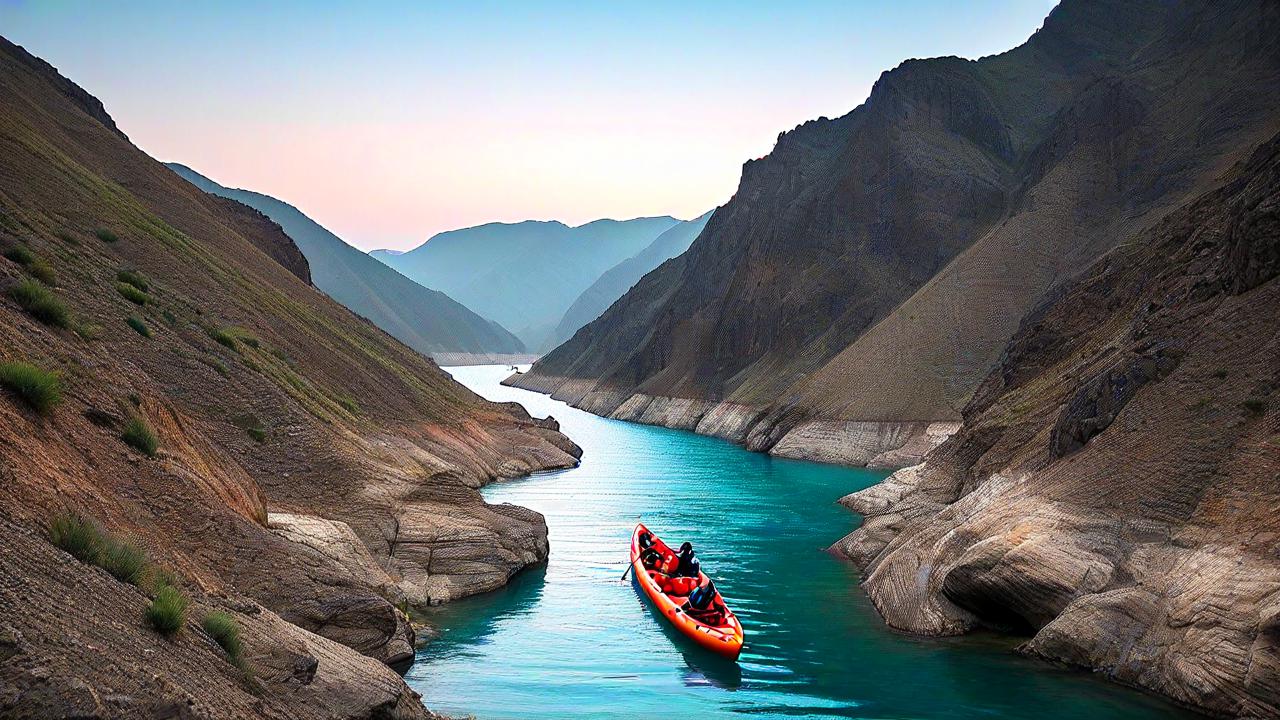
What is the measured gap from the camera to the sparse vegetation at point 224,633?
1318 centimetres

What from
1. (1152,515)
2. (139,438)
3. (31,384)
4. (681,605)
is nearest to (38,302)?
(139,438)

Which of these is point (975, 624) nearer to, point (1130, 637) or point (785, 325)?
point (1130, 637)

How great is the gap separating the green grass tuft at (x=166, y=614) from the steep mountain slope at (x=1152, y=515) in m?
15.5

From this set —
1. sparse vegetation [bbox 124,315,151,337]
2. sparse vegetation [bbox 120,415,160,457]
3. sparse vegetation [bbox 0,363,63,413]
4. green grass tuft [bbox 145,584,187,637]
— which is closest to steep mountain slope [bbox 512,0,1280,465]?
sparse vegetation [bbox 124,315,151,337]

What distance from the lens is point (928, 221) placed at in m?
102

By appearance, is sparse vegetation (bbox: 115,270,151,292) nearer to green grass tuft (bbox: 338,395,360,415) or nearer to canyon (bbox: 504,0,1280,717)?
green grass tuft (bbox: 338,395,360,415)

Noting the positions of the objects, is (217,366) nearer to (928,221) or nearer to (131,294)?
(131,294)

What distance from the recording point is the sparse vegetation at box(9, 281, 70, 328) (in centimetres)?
2025

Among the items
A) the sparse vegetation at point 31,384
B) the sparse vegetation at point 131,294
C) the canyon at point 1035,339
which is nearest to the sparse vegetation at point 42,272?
the sparse vegetation at point 131,294

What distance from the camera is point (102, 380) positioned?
766 inches

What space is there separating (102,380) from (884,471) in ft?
169

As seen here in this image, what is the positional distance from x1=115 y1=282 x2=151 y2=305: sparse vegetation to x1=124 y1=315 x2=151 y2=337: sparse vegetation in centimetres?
193

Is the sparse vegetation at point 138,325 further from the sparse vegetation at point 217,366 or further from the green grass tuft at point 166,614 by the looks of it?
the green grass tuft at point 166,614

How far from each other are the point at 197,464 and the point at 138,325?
37.3ft
